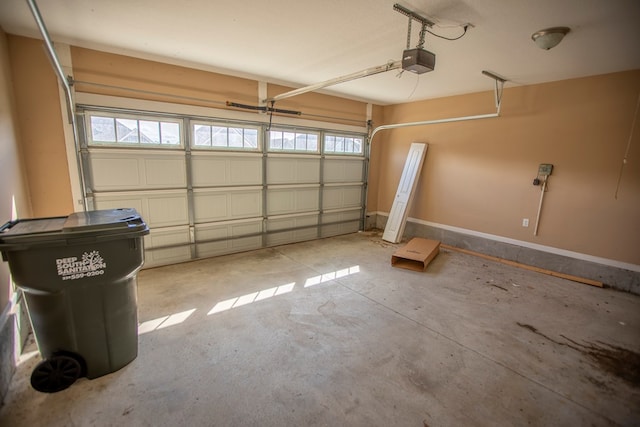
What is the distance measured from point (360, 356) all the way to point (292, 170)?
3420 mm

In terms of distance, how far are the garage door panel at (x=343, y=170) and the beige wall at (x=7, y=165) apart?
160 inches

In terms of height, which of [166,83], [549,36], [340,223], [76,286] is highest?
[549,36]

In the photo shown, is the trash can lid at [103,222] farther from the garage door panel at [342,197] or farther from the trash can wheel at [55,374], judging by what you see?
the garage door panel at [342,197]

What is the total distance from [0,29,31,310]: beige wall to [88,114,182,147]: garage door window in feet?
2.25

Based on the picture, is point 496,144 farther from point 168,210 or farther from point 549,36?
point 168,210

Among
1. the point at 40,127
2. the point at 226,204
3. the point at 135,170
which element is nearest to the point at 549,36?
the point at 226,204

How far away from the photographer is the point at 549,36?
2.39 m

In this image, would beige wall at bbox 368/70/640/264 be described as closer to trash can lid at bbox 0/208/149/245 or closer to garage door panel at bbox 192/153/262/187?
garage door panel at bbox 192/153/262/187

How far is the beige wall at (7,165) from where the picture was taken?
2092 millimetres

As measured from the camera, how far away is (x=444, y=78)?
391cm

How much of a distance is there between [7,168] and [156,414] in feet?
7.84

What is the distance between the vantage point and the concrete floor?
5.73 feet

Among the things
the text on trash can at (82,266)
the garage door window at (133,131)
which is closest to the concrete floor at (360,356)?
the text on trash can at (82,266)

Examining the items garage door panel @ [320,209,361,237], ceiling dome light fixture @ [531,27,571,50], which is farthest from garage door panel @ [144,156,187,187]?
ceiling dome light fixture @ [531,27,571,50]
